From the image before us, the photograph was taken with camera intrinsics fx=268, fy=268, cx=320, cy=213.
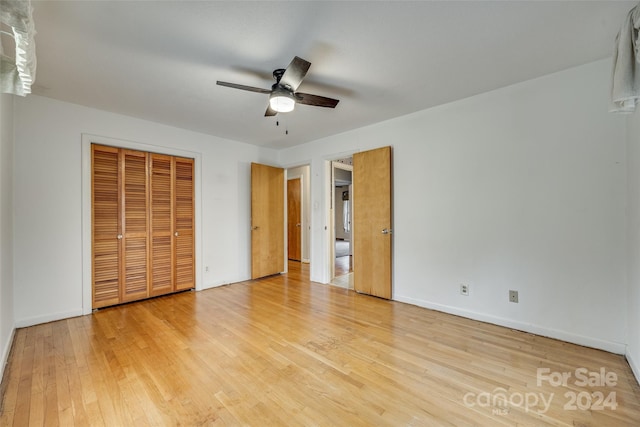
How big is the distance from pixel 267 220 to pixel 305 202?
186 cm

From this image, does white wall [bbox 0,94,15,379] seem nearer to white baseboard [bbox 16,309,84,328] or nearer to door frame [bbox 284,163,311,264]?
white baseboard [bbox 16,309,84,328]

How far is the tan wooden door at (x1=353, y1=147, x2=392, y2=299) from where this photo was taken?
362 cm

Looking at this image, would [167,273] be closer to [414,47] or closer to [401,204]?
[401,204]

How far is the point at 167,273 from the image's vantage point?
388cm

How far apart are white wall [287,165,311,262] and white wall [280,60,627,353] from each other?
3.19 meters

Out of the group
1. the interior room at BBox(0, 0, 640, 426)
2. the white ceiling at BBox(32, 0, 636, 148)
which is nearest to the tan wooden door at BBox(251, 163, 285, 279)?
the interior room at BBox(0, 0, 640, 426)

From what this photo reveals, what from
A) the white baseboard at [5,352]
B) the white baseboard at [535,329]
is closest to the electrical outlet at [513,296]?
the white baseboard at [535,329]

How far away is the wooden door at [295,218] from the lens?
6.63 meters

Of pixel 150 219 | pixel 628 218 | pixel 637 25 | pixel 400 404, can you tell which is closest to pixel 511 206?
pixel 628 218

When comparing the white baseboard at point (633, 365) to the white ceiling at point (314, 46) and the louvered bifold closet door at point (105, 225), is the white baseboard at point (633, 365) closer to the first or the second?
the white ceiling at point (314, 46)

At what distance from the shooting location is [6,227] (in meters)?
2.38

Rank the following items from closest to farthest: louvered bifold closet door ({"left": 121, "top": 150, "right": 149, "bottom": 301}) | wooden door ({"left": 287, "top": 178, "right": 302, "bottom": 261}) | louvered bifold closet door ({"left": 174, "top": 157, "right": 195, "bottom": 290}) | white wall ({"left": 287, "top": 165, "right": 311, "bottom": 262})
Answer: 1. louvered bifold closet door ({"left": 121, "top": 150, "right": 149, "bottom": 301})
2. louvered bifold closet door ({"left": 174, "top": 157, "right": 195, "bottom": 290})
3. white wall ({"left": 287, "top": 165, "right": 311, "bottom": 262})
4. wooden door ({"left": 287, "top": 178, "right": 302, "bottom": 261})

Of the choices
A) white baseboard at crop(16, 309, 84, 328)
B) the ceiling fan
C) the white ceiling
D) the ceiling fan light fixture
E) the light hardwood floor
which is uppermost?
the white ceiling

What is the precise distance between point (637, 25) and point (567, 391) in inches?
89.4
